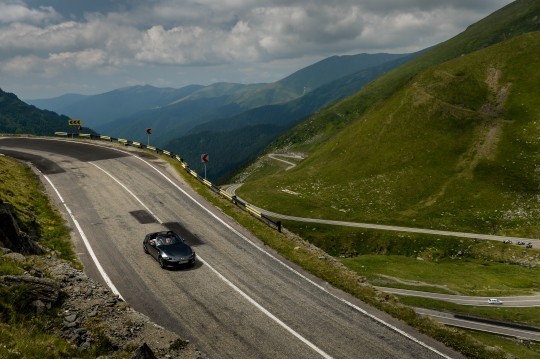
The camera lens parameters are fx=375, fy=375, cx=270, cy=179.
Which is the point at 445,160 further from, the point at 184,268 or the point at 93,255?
the point at 93,255

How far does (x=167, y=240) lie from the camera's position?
26797mm

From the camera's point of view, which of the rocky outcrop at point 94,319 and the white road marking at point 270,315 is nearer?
the rocky outcrop at point 94,319

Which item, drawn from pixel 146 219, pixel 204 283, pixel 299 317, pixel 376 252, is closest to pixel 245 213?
pixel 146 219

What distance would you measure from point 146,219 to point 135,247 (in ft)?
19.6

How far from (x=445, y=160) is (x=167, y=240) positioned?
10248 cm

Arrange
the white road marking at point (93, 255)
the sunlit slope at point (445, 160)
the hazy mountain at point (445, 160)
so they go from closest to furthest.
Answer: the white road marking at point (93, 255)
the sunlit slope at point (445, 160)
the hazy mountain at point (445, 160)

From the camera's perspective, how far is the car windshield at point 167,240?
26413 millimetres

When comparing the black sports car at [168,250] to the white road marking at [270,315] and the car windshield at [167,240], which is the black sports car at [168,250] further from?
the white road marking at [270,315]

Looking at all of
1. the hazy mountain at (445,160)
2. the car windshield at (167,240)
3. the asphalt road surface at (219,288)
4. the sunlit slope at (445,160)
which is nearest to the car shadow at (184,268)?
the asphalt road surface at (219,288)

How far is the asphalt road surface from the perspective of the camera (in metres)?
17.8

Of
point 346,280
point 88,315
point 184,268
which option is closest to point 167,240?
point 184,268

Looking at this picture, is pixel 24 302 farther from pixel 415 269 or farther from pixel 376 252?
pixel 376 252

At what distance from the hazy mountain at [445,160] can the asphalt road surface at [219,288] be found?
64.2m

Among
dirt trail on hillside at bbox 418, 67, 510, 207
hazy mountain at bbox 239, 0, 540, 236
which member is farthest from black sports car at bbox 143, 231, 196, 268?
dirt trail on hillside at bbox 418, 67, 510, 207
